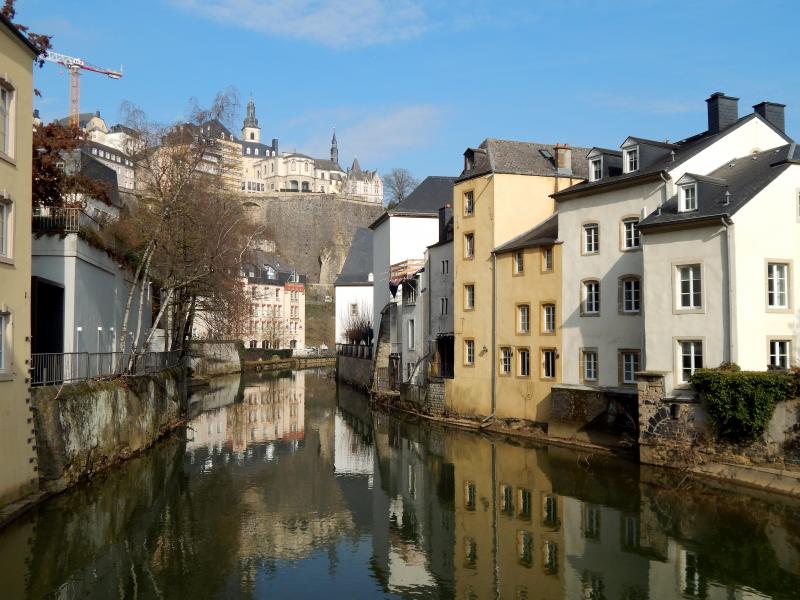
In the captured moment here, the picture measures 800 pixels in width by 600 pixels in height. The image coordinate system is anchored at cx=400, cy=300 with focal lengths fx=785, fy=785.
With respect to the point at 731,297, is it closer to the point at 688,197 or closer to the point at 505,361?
the point at 688,197

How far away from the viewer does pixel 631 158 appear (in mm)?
25688

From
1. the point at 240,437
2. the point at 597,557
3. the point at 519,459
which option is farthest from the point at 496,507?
the point at 240,437

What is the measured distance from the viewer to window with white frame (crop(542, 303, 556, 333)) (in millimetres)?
27875

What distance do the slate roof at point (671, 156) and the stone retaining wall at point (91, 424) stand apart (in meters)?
15.7

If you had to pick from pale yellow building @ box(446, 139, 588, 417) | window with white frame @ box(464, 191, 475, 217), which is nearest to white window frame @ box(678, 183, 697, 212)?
pale yellow building @ box(446, 139, 588, 417)

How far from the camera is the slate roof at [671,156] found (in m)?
23.9

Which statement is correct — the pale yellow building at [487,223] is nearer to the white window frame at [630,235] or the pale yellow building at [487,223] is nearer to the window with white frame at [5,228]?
the white window frame at [630,235]

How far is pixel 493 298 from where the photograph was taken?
101 feet

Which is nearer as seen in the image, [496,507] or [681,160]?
[496,507]

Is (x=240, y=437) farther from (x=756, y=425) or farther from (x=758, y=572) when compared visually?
(x=758, y=572)

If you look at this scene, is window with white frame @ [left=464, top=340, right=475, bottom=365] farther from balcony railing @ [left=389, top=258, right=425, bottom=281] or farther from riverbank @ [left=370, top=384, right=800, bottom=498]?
balcony railing @ [left=389, top=258, right=425, bottom=281]

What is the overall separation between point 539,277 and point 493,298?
2744 mm

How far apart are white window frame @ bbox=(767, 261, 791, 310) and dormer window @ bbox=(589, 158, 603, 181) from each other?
732 cm

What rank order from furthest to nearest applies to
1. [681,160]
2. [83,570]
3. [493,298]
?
[493,298]
[681,160]
[83,570]
